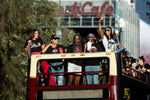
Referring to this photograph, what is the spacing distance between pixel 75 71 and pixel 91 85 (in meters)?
0.54

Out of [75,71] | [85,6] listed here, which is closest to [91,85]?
[75,71]

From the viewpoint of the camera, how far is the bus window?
12.8m

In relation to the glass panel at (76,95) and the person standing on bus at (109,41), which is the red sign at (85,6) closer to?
the person standing on bus at (109,41)

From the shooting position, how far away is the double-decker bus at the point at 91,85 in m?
12.6

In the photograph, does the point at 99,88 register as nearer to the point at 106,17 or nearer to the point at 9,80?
the point at 9,80

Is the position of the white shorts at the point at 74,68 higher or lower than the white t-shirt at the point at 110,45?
lower

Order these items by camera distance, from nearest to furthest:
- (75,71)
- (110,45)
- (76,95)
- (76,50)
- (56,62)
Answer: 1. (76,95)
2. (75,71)
3. (56,62)
4. (76,50)
5. (110,45)

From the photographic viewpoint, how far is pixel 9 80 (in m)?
22.4

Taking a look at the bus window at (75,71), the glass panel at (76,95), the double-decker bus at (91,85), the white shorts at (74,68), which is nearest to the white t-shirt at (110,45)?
the double-decker bus at (91,85)

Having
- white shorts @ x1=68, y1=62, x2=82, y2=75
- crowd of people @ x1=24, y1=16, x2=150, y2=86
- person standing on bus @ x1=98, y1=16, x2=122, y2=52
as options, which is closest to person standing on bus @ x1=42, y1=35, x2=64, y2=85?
crowd of people @ x1=24, y1=16, x2=150, y2=86

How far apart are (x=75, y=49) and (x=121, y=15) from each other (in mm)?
48907

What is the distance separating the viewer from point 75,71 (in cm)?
1293

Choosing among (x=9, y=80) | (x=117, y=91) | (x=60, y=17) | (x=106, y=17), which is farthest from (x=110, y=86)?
(x=106, y=17)

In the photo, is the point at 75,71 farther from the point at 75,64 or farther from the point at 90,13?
the point at 90,13
